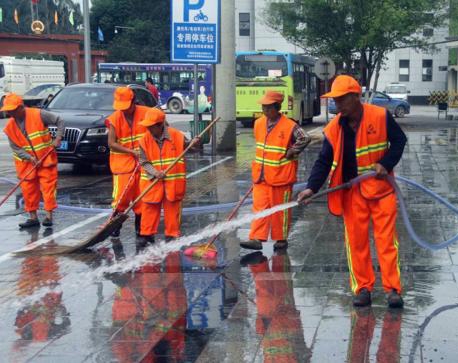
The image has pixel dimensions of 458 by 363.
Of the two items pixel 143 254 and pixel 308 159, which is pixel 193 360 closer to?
pixel 143 254

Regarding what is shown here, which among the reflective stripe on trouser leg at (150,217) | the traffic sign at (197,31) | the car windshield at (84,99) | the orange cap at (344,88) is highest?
the traffic sign at (197,31)

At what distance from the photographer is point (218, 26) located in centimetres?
1892

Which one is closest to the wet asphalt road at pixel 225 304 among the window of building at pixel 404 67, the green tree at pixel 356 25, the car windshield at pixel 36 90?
the green tree at pixel 356 25

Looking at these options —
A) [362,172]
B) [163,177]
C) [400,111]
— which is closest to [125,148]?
[163,177]

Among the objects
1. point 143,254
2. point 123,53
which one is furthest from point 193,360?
point 123,53

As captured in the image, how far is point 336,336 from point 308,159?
13492mm

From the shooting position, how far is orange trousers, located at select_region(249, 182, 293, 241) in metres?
8.72

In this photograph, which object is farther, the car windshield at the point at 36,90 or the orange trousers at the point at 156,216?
the car windshield at the point at 36,90

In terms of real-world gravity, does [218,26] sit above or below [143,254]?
above

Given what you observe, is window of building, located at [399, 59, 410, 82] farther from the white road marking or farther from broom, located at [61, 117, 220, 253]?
broom, located at [61, 117, 220, 253]

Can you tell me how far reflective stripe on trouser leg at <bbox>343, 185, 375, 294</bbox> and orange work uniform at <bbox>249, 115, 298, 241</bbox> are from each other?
219cm

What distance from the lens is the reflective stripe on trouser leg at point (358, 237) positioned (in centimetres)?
646

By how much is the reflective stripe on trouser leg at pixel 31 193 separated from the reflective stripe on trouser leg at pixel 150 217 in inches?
78.9

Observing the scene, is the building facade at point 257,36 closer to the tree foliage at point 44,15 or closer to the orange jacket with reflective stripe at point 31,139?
the tree foliage at point 44,15
